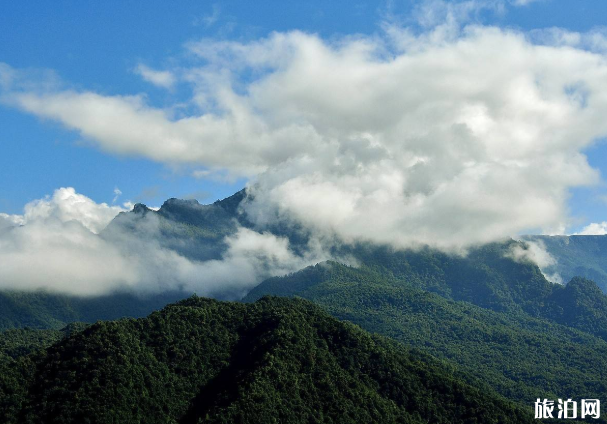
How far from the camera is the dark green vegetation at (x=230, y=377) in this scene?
102812 millimetres

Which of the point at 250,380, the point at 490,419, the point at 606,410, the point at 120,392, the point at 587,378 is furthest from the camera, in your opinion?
the point at 587,378

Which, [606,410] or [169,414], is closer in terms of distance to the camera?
[169,414]

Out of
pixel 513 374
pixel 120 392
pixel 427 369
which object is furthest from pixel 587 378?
pixel 120 392

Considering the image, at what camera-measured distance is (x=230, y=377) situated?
11656 centimetres

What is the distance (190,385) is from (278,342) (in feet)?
60.0

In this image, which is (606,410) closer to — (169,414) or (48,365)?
(169,414)

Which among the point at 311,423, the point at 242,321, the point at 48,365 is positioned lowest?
the point at 311,423

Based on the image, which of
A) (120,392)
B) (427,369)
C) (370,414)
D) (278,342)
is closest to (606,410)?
(427,369)

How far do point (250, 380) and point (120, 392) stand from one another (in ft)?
70.7

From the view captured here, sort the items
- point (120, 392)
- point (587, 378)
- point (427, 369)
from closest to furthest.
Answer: point (120, 392) → point (427, 369) → point (587, 378)

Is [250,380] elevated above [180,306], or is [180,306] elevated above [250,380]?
[180,306]

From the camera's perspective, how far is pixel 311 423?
107 m

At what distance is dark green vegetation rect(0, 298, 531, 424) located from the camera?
103 metres

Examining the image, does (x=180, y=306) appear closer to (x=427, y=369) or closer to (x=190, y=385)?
(x=190, y=385)
